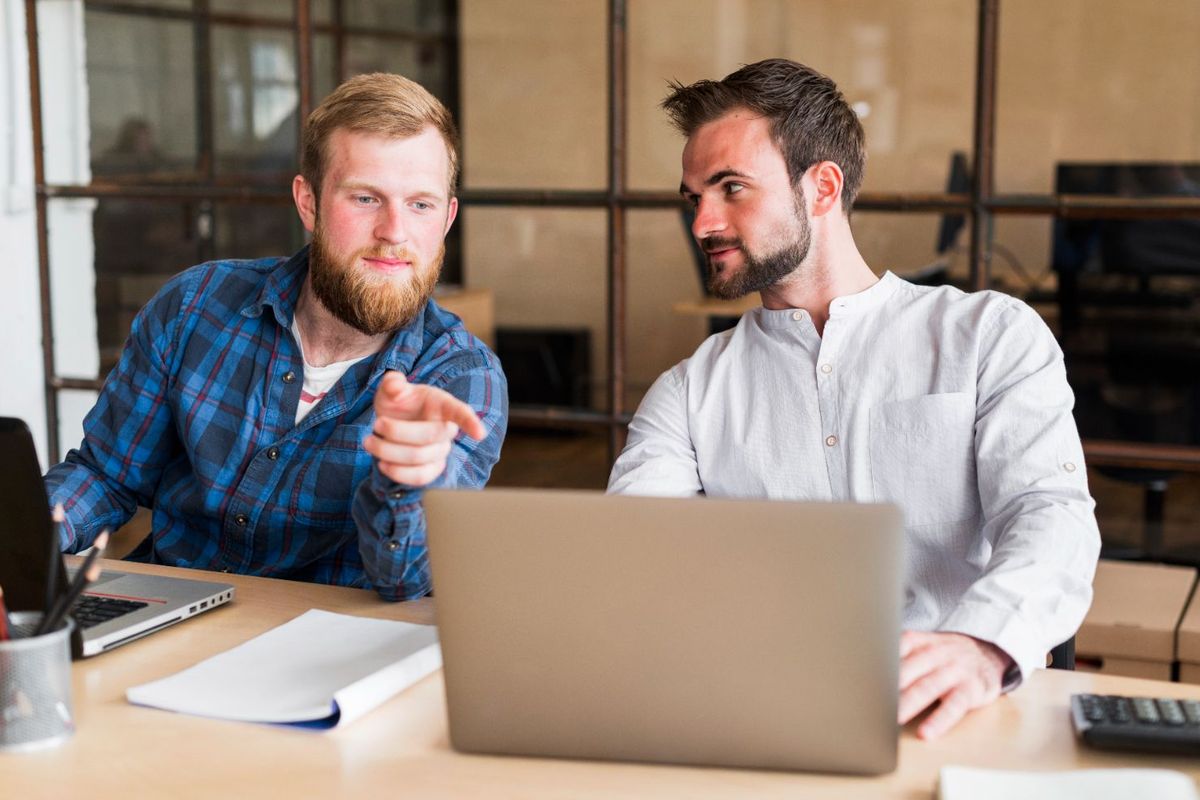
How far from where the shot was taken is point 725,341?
1836 millimetres

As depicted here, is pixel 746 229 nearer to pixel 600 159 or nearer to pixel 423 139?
pixel 423 139

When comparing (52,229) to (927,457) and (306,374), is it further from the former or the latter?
(927,457)

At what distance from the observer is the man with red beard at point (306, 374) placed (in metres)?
1.73

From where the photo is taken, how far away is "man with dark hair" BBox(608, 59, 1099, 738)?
1.63 metres

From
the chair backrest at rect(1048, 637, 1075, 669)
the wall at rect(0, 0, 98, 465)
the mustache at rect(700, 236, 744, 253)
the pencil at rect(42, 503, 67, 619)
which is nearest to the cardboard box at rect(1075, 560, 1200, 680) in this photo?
the chair backrest at rect(1048, 637, 1075, 669)

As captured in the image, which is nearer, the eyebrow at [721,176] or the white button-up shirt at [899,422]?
the white button-up shirt at [899,422]

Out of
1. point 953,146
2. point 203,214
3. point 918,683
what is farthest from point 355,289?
point 203,214

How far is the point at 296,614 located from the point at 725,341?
72 centimetres

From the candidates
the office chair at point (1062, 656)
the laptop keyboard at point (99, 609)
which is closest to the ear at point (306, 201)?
the laptop keyboard at point (99, 609)

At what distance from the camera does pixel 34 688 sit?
1066 millimetres

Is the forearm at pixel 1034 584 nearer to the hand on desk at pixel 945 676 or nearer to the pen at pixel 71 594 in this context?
the hand on desk at pixel 945 676

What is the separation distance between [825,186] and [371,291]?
2.07ft

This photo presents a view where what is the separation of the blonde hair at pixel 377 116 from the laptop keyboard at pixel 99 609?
660mm

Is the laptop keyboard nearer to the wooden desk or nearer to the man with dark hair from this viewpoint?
the wooden desk
